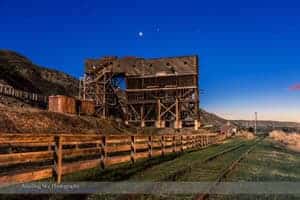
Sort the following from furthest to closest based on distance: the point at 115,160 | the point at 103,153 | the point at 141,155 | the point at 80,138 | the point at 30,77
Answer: the point at 30,77 < the point at 141,155 < the point at 115,160 < the point at 103,153 < the point at 80,138

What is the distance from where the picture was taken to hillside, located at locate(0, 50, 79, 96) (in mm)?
56625

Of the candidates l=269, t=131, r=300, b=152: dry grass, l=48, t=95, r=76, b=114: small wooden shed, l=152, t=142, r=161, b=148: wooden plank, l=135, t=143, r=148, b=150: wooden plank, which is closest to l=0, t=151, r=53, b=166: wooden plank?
l=135, t=143, r=148, b=150: wooden plank

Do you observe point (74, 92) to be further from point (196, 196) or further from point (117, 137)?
point (196, 196)

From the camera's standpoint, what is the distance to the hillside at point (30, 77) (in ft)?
186

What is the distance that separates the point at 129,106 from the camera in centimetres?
6084

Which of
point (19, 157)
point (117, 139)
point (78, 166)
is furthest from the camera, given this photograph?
point (117, 139)

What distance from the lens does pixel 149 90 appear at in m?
59.6

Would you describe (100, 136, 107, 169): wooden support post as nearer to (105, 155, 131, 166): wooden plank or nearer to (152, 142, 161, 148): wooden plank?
(105, 155, 131, 166): wooden plank

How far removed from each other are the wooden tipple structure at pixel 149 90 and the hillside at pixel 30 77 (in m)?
10.2

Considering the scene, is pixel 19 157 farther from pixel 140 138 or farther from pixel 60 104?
pixel 60 104

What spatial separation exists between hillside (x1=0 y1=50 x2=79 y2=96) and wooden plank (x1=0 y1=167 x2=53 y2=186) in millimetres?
41846

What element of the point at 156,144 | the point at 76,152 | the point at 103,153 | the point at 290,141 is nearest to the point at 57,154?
the point at 76,152

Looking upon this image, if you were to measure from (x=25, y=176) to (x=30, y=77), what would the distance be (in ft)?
252

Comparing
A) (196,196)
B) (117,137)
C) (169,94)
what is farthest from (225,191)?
(169,94)
